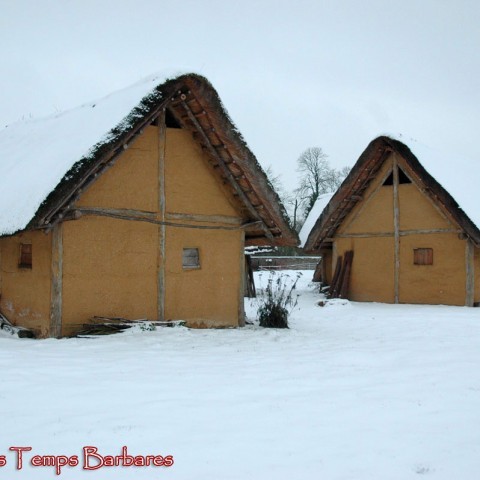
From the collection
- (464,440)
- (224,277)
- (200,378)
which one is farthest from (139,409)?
(224,277)

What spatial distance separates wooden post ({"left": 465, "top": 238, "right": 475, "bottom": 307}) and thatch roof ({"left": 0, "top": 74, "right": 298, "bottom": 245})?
21.3ft

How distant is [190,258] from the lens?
10680mm

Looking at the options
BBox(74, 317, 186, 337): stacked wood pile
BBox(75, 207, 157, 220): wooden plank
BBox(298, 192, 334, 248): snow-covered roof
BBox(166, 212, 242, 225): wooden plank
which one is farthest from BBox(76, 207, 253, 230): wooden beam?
BBox(298, 192, 334, 248): snow-covered roof

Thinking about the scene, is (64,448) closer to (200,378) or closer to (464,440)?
(200,378)

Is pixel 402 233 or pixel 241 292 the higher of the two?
pixel 402 233

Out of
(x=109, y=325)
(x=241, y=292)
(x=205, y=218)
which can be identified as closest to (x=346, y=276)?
(x=241, y=292)

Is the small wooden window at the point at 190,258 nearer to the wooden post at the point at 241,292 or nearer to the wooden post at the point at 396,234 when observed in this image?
the wooden post at the point at 241,292

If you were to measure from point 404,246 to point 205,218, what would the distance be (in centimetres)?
810

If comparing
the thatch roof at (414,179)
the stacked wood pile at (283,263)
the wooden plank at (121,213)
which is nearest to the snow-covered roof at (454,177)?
the thatch roof at (414,179)

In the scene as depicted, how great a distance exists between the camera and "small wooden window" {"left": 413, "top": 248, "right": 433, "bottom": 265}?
1619cm

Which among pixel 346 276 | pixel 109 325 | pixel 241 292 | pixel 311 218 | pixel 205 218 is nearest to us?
pixel 109 325

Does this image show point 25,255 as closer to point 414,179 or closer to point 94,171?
point 94,171

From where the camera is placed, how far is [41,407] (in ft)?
16.1

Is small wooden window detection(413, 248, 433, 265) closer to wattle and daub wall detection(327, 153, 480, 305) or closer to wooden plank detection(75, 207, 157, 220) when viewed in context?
wattle and daub wall detection(327, 153, 480, 305)
